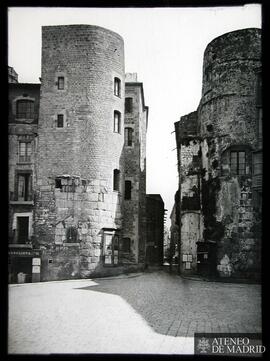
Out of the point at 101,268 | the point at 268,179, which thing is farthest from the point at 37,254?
the point at 268,179

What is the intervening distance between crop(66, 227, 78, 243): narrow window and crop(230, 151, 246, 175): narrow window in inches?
396

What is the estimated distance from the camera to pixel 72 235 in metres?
22.4

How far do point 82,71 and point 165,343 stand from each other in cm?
1882

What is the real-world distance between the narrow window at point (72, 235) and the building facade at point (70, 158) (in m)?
0.06

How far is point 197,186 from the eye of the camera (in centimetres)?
2584

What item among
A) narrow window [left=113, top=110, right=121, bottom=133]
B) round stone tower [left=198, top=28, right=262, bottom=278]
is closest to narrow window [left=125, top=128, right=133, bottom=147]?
narrow window [left=113, top=110, right=121, bottom=133]

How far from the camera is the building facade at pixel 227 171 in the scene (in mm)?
22469

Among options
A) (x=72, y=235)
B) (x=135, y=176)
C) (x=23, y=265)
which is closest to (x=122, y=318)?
(x=23, y=265)

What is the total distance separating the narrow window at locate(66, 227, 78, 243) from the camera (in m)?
22.3

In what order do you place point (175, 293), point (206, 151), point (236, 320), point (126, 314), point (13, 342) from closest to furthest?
1. point (13, 342)
2. point (236, 320)
3. point (126, 314)
4. point (175, 293)
5. point (206, 151)

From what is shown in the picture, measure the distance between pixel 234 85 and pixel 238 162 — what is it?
4845mm

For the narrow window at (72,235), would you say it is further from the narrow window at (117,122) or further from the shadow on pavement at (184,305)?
the narrow window at (117,122)

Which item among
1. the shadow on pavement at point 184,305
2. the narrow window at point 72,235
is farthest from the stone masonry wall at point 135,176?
the shadow on pavement at point 184,305
